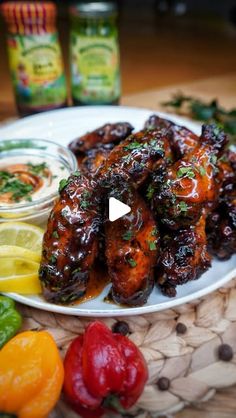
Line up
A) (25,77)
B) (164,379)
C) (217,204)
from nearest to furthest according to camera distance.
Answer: (164,379) < (217,204) < (25,77)

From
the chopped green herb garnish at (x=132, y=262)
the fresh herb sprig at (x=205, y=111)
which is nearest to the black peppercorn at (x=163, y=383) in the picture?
the chopped green herb garnish at (x=132, y=262)

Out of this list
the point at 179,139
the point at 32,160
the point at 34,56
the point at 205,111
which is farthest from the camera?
the point at 205,111

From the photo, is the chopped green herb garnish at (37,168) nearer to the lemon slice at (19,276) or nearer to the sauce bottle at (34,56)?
the lemon slice at (19,276)

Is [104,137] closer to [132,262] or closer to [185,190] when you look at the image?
[185,190]

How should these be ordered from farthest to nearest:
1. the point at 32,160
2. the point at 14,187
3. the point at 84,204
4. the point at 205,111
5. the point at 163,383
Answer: the point at 205,111 < the point at 32,160 < the point at 14,187 < the point at 84,204 < the point at 163,383

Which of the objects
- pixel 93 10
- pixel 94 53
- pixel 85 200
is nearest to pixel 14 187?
pixel 85 200

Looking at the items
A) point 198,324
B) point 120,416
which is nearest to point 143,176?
point 198,324

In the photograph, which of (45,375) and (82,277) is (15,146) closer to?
(82,277)

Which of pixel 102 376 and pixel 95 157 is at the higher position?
pixel 95 157
